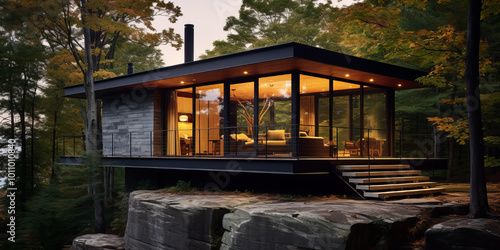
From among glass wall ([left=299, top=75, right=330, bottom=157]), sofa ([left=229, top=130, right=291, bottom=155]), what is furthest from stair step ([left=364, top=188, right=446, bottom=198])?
sofa ([left=229, top=130, right=291, bottom=155])

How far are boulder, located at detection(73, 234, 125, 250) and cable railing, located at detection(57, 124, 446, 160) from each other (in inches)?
109

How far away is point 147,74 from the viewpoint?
44.9 ft

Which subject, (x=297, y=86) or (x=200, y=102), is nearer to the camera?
(x=297, y=86)

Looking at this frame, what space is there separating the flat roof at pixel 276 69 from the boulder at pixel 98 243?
16.3 feet

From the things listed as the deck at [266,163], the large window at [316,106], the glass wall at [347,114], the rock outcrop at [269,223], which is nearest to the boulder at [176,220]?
the rock outcrop at [269,223]

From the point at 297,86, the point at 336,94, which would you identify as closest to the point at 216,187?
the point at 297,86

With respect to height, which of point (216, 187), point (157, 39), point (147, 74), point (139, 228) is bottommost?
point (139, 228)

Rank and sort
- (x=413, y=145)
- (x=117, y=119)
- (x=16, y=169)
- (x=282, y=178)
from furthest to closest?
(x=413, y=145), (x=16, y=169), (x=117, y=119), (x=282, y=178)

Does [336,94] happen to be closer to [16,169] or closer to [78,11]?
[78,11]

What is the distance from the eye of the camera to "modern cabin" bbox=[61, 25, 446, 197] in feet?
35.1

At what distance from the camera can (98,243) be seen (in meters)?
13.0

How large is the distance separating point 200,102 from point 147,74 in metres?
1.88

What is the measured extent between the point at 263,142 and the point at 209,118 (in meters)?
2.73

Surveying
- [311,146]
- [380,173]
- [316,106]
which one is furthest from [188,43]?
[380,173]
